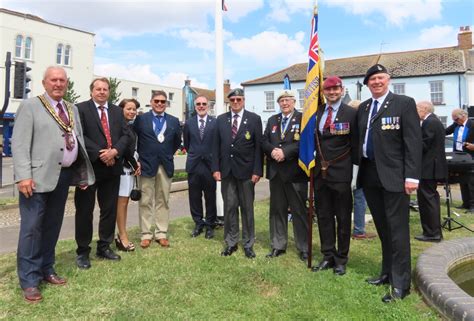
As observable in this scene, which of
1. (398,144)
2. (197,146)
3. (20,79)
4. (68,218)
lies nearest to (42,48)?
(20,79)

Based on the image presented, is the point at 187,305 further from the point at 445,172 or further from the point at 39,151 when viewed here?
the point at 445,172

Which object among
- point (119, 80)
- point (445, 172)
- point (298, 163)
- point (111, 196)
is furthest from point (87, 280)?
point (119, 80)

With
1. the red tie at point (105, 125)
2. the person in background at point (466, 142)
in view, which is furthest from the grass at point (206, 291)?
the person in background at point (466, 142)

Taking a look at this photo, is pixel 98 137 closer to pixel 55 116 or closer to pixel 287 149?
pixel 55 116

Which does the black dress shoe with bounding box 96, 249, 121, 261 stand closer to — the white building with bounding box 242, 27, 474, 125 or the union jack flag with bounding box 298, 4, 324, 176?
the union jack flag with bounding box 298, 4, 324, 176

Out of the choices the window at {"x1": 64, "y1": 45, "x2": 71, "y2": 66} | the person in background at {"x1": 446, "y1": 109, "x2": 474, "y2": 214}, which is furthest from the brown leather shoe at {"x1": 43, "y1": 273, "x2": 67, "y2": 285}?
the window at {"x1": 64, "y1": 45, "x2": 71, "y2": 66}

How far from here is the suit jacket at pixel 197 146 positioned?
645cm

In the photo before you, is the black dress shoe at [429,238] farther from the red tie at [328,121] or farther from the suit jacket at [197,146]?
the suit jacket at [197,146]

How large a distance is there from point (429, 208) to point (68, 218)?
22.0ft

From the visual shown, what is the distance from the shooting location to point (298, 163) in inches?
193

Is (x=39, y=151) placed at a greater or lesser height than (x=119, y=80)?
lesser

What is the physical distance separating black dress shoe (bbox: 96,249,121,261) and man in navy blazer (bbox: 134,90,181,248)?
598 millimetres

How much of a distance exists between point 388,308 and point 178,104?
4560 cm

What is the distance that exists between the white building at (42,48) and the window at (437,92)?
95.6 feet
